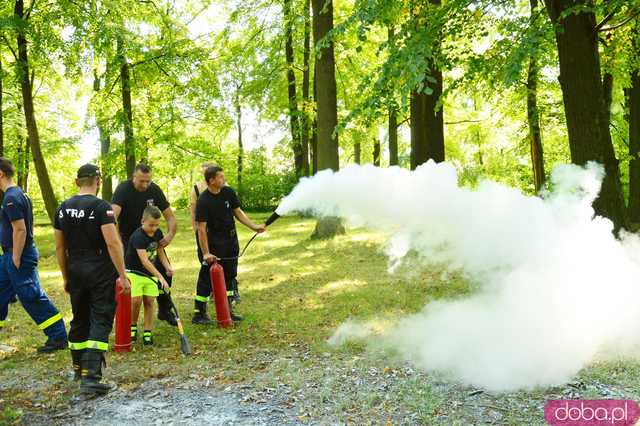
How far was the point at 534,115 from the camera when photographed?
42.9 ft

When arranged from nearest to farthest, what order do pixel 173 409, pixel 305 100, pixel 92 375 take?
1. pixel 173 409
2. pixel 92 375
3. pixel 305 100

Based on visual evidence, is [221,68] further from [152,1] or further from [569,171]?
[569,171]

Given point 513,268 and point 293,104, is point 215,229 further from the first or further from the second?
point 293,104

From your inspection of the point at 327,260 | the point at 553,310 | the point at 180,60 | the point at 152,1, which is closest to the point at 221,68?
the point at 180,60

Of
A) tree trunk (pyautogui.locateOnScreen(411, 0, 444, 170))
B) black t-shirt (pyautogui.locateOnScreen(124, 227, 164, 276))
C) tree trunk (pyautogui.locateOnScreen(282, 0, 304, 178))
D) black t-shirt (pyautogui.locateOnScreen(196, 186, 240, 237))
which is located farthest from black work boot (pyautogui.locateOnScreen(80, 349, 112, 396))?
tree trunk (pyautogui.locateOnScreen(282, 0, 304, 178))

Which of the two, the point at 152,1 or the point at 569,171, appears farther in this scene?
the point at 152,1

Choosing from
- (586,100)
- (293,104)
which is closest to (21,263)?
(586,100)

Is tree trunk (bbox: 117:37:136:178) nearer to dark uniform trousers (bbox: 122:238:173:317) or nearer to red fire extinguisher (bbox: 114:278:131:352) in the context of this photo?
dark uniform trousers (bbox: 122:238:173:317)

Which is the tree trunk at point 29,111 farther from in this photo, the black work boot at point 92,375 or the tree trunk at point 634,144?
the tree trunk at point 634,144

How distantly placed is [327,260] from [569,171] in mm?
6290

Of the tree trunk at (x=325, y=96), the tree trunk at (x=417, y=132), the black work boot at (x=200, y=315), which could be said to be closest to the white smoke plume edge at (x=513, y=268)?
the black work boot at (x=200, y=315)

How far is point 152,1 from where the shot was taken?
58.3 ft

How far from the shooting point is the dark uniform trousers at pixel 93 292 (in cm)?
516

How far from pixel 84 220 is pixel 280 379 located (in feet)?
8.27
